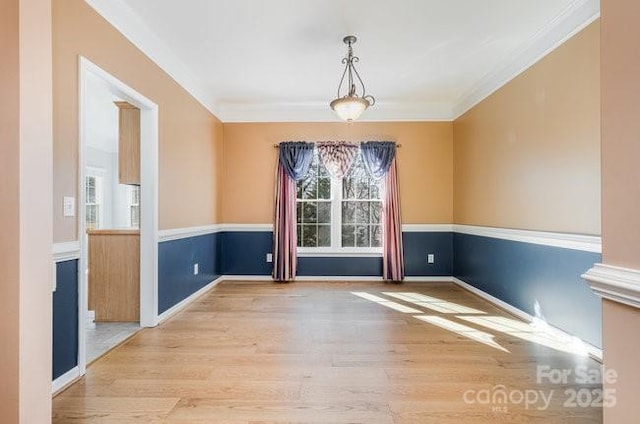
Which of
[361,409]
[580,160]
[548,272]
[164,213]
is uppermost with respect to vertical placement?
[580,160]

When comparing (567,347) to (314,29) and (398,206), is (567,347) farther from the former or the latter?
(314,29)

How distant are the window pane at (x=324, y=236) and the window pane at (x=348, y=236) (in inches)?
9.0

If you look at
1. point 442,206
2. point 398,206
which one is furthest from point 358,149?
point 442,206

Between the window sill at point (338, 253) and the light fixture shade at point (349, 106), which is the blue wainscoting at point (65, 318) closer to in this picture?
the light fixture shade at point (349, 106)

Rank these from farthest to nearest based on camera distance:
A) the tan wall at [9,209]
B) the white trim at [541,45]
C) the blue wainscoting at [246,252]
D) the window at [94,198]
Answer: the window at [94,198], the blue wainscoting at [246,252], the white trim at [541,45], the tan wall at [9,209]

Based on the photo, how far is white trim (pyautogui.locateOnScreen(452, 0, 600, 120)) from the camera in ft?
7.94

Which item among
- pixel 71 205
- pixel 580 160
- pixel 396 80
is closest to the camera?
pixel 71 205

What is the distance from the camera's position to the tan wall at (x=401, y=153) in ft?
16.1

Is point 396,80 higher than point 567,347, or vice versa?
point 396,80

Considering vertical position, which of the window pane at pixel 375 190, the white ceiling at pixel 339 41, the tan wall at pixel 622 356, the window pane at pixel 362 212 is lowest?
the tan wall at pixel 622 356

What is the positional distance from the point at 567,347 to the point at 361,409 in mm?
1819

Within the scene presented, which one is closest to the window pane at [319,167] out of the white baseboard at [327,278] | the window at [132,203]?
the white baseboard at [327,278]

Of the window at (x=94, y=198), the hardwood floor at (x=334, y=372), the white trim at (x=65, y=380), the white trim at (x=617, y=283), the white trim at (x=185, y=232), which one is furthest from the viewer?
the window at (x=94, y=198)

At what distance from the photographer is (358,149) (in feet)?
15.9
